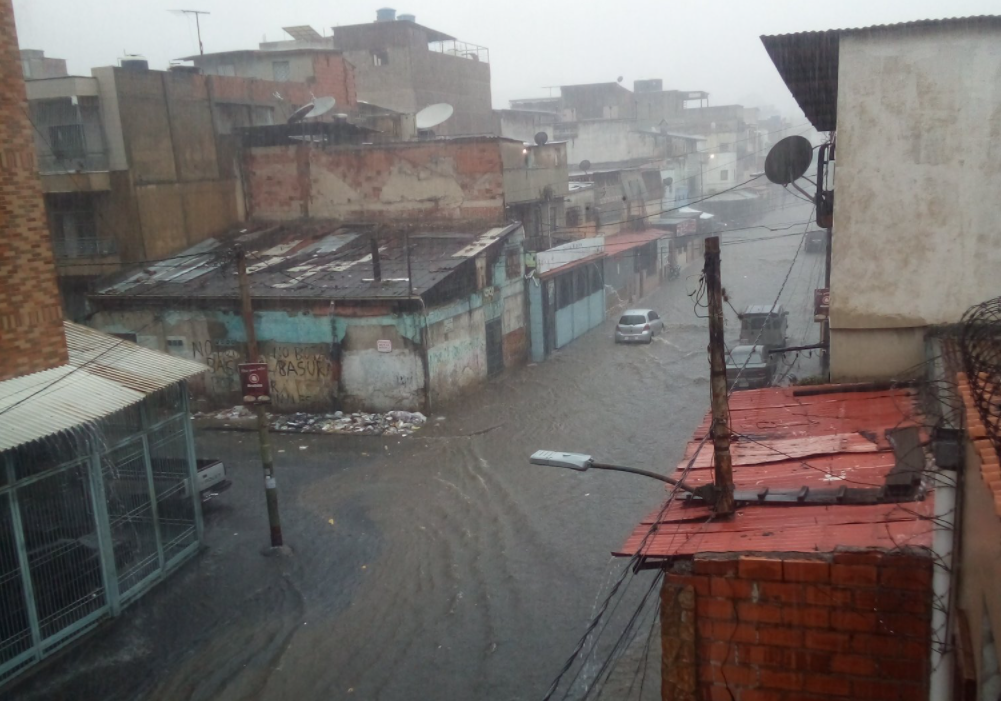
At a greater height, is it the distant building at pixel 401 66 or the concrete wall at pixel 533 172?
the distant building at pixel 401 66

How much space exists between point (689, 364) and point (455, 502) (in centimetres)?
1264

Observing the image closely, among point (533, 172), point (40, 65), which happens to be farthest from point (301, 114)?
point (40, 65)

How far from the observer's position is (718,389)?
5562mm

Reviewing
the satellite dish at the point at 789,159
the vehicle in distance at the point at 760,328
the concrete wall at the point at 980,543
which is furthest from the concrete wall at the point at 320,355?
the concrete wall at the point at 980,543

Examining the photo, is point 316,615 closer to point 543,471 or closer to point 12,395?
point 12,395

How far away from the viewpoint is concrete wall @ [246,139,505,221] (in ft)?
83.7

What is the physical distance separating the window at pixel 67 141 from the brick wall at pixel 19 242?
57.2 ft

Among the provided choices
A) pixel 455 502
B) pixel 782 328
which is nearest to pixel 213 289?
pixel 455 502

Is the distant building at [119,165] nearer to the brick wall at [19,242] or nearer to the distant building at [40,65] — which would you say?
the distant building at [40,65]

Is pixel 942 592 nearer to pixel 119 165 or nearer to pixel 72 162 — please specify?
pixel 119 165

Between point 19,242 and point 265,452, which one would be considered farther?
point 265,452

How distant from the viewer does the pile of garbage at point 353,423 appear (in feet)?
65.5

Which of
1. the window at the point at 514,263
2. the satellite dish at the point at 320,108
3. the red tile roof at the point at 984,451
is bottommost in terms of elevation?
the window at the point at 514,263

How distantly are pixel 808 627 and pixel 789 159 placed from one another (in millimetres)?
7404
